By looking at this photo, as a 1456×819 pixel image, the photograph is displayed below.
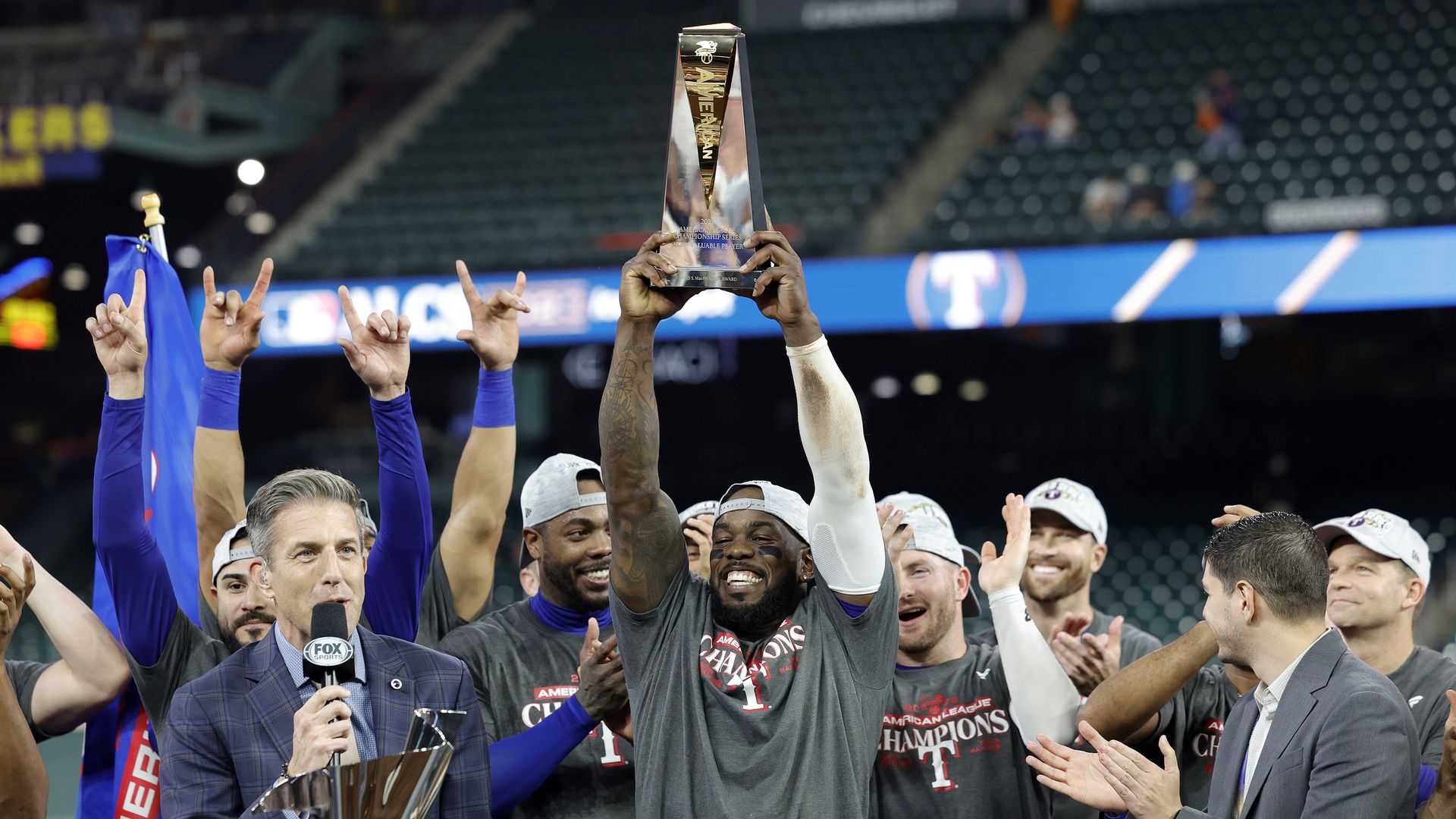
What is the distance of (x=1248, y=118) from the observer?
13836 mm

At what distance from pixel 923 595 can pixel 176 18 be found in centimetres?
1574

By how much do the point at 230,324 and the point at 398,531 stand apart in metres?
0.80

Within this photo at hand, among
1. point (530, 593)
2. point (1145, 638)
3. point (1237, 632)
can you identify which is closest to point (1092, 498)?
point (1145, 638)

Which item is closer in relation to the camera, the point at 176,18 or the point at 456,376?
the point at 456,376

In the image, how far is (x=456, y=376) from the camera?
635 inches

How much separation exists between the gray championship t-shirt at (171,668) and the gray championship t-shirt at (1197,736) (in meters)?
2.43

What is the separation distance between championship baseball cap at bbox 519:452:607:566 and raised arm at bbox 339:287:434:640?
0.35 meters

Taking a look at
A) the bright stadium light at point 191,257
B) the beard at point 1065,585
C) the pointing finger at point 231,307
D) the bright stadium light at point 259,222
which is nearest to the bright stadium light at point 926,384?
the bright stadium light at point 259,222

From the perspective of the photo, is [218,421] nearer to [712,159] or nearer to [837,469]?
[712,159]

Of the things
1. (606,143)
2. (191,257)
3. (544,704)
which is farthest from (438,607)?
(606,143)

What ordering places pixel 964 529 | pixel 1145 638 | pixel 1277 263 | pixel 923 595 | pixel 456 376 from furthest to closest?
pixel 456 376, pixel 964 529, pixel 1277 263, pixel 1145 638, pixel 923 595

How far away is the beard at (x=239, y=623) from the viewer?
3818mm

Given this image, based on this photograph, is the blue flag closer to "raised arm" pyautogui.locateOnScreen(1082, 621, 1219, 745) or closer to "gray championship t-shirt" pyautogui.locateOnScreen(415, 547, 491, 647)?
"gray championship t-shirt" pyautogui.locateOnScreen(415, 547, 491, 647)

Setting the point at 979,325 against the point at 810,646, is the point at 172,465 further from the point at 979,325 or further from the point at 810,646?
the point at 979,325
